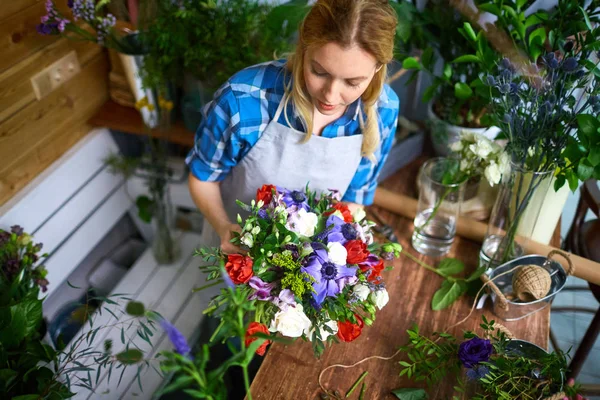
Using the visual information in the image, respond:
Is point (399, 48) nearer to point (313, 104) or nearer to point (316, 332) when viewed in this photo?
point (313, 104)

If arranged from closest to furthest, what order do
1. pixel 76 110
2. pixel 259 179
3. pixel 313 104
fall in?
pixel 313 104 < pixel 259 179 < pixel 76 110

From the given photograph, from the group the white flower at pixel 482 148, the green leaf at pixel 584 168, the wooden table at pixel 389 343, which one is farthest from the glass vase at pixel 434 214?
the green leaf at pixel 584 168

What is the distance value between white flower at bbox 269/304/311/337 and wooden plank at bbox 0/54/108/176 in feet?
3.76

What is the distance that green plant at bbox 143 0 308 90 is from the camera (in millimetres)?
1594

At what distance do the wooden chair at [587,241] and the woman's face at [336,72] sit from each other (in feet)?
3.23

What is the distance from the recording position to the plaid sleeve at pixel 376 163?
136cm

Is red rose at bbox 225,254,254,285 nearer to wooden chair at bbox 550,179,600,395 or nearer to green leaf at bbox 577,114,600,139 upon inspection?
green leaf at bbox 577,114,600,139

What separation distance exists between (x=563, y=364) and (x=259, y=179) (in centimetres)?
83

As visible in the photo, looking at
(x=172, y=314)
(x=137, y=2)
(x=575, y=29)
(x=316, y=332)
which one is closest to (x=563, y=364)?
(x=316, y=332)

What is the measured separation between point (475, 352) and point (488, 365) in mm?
40

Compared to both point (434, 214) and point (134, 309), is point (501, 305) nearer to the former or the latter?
point (434, 214)

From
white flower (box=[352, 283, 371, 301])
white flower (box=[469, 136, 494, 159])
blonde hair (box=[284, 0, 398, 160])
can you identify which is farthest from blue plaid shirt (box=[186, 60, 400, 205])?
white flower (box=[352, 283, 371, 301])

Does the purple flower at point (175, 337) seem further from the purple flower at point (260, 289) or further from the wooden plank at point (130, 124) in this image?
the wooden plank at point (130, 124)

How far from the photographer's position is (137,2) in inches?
67.6
